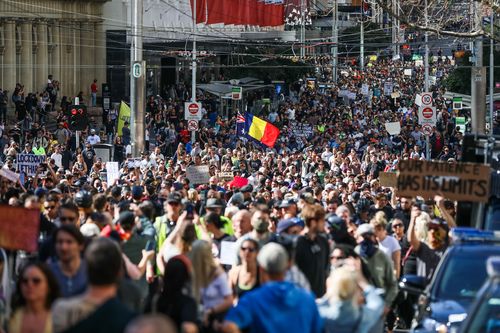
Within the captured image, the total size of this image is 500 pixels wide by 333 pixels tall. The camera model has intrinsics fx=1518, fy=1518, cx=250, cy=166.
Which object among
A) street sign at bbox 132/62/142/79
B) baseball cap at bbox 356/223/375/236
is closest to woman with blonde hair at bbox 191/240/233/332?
baseball cap at bbox 356/223/375/236

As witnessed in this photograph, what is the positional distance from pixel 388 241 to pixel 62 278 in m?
5.00

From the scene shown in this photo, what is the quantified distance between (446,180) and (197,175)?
11.8 meters

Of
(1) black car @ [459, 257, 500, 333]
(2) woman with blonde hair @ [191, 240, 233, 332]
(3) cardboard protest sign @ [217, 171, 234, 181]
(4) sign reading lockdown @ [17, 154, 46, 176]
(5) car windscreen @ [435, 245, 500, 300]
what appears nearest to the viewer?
(1) black car @ [459, 257, 500, 333]

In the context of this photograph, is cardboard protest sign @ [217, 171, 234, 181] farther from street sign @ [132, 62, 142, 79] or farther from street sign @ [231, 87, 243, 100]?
street sign @ [231, 87, 243, 100]

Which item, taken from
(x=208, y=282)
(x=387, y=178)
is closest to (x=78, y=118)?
(x=387, y=178)

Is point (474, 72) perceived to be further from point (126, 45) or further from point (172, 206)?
point (126, 45)

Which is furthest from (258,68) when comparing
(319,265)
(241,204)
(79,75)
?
(319,265)

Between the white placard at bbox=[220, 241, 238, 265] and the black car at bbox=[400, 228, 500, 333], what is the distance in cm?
171

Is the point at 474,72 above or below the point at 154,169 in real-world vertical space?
above

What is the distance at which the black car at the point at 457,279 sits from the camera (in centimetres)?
1141

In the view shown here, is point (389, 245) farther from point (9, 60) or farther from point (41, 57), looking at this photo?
point (41, 57)

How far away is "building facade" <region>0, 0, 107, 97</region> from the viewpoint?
162 feet

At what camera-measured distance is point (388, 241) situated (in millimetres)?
14305

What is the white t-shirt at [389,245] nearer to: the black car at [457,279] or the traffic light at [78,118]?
the black car at [457,279]
